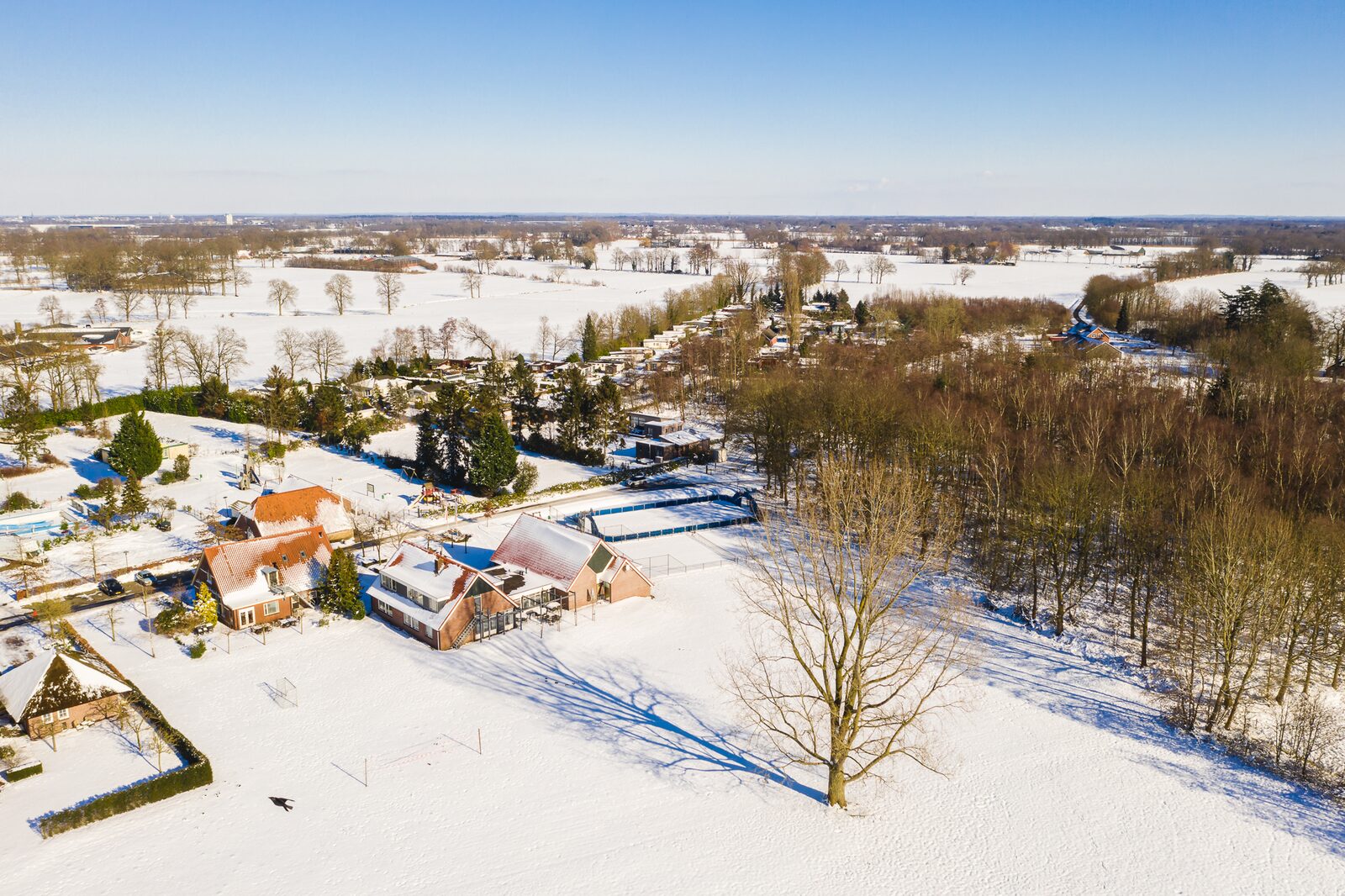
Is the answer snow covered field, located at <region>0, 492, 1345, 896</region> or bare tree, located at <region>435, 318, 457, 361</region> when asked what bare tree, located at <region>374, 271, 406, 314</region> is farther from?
snow covered field, located at <region>0, 492, 1345, 896</region>

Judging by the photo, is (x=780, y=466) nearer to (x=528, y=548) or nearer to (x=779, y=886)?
(x=528, y=548)

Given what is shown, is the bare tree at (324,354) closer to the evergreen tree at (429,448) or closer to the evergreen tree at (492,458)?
the evergreen tree at (429,448)

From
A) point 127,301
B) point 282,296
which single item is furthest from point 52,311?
Answer: point 282,296

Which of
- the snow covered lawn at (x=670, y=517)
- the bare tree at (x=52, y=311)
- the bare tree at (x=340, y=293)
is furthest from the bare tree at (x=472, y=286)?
the snow covered lawn at (x=670, y=517)

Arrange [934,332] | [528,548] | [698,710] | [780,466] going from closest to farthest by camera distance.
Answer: [698,710], [528,548], [780,466], [934,332]

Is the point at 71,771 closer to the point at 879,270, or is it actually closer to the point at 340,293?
the point at 340,293

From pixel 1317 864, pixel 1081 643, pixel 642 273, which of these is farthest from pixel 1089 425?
pixel 642 273

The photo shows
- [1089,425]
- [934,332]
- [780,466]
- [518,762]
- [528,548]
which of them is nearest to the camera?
[518,762]
